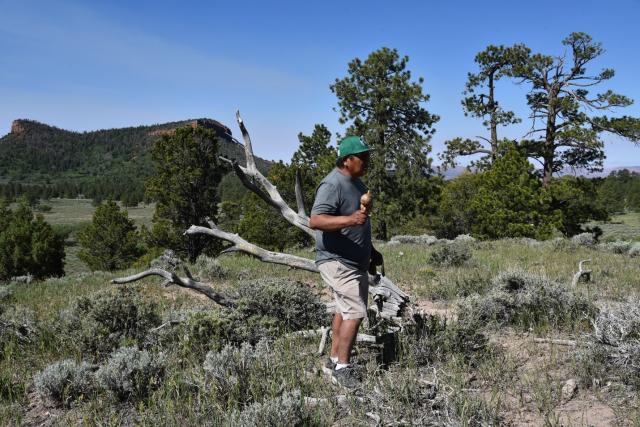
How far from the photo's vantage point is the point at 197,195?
2631cm

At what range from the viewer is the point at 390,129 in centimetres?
2958

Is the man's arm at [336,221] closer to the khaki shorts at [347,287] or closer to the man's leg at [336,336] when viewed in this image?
the khaki shorts at [347,287]

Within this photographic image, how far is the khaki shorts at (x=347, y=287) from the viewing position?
3795 mm

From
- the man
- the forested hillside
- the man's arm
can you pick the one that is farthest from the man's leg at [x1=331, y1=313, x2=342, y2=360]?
the forested hillside

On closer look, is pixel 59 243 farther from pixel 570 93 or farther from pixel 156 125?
pixel 156 125

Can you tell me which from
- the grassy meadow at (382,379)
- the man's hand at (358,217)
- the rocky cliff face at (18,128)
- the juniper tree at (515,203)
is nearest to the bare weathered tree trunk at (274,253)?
the grassy meadow at (382,379)

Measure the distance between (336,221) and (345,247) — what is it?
0.33 meters

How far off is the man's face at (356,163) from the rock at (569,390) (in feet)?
7.59

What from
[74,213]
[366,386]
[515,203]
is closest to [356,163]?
[366,386]

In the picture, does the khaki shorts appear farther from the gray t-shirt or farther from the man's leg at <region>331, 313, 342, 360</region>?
the man's leg at <region>331, 313, 342, 360</region>

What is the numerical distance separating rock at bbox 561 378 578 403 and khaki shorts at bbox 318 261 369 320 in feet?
5.32

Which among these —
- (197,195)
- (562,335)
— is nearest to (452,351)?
(562,335)

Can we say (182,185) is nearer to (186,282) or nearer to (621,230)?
(186,282)

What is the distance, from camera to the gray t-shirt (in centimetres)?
374
